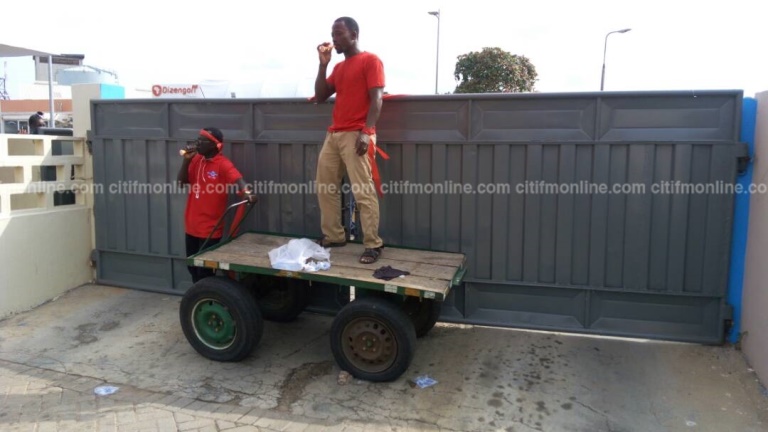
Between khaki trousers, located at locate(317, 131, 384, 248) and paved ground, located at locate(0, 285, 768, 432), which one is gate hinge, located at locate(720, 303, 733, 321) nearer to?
paved ground, located at locate(0, 285, 768, 432)

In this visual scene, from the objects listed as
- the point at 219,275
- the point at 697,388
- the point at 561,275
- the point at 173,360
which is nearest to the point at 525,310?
the point at 561,275

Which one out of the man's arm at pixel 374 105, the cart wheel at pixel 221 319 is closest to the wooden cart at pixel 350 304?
the cart wheel at pixel 221 319

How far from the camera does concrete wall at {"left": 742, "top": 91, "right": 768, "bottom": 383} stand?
4020mm

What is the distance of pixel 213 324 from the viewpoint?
4.49 m

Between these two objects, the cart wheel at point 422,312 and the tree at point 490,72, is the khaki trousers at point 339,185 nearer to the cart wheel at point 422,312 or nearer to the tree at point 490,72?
the cart wheel at point 422,312

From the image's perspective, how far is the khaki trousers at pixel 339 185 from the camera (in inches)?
179

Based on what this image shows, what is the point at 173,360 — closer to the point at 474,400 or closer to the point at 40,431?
the point at 40,431

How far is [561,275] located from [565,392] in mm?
1143

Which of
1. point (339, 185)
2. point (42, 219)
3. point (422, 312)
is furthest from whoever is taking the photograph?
point (42, 219)

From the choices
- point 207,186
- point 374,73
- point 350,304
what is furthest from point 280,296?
point 374,73

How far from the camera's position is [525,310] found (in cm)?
495

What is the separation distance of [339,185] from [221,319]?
4.93 feet

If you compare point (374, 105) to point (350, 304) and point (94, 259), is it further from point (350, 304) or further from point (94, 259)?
point (94, 259)

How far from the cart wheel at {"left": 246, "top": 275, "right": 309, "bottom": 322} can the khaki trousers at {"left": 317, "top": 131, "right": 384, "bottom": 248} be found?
68 cm
